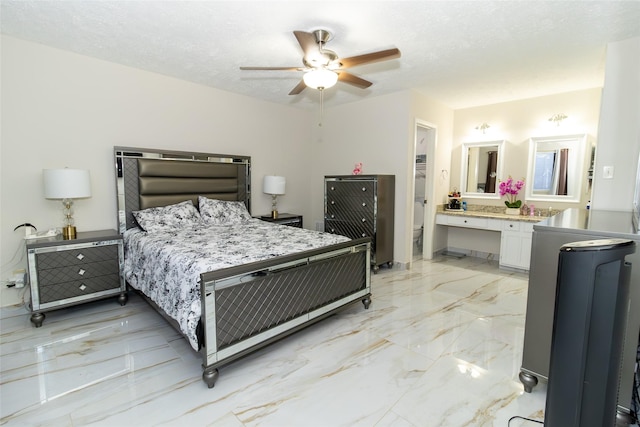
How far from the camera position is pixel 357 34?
2.71 meters

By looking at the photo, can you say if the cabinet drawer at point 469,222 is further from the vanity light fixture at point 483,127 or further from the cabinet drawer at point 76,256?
the cabinet drawer at point 76,256

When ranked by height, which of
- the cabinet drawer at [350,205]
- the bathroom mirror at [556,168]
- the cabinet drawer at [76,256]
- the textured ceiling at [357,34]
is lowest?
the cabinet drawer at [76,256]

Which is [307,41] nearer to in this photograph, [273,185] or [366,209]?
[366,209]

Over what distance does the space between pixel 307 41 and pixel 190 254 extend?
1.82m

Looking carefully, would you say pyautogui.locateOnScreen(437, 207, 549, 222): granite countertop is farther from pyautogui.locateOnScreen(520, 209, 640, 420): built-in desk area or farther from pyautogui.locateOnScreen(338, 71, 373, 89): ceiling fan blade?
pyautogui.locateOnScreen(338, 71, 373, 89): ceiling fan blade

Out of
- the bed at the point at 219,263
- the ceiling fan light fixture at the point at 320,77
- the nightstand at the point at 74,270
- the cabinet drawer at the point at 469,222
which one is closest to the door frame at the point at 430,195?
the cabinet drawer at the point at 469,222

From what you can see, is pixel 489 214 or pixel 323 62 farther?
pixel 489 214

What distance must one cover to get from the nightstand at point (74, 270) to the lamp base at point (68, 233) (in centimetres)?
5

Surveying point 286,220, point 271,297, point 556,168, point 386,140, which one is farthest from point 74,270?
point 556,168

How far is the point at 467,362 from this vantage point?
2.28 metres

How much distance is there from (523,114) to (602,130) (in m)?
2.10

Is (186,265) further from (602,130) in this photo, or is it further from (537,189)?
(537,189)

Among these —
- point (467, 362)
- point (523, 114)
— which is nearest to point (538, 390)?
point (467, 362)

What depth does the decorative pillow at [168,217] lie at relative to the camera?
339cm
